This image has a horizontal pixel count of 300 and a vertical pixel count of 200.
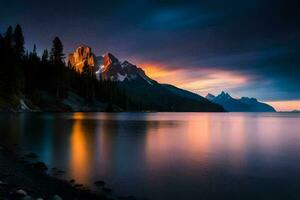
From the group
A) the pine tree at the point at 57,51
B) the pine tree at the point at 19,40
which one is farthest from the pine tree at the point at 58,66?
the pine tree at the point at 19,40

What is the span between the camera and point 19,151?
94.5ft

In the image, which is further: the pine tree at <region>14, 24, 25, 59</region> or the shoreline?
the pine tree at <region>14, 24, 25, 59</region>

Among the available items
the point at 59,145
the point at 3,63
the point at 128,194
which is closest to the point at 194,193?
the point at 128,194

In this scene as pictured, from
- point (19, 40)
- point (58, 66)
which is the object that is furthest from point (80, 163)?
point (58, 66)

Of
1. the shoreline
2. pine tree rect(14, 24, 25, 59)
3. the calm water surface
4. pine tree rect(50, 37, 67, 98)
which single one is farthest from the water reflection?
pine tree rect(50, 37, 67, 98)

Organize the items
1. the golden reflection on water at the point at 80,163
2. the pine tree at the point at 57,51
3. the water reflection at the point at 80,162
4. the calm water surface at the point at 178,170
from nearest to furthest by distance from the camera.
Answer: the calm water surface at the point at 178,170
the golden reflection on water at the point at 80,163
the water reflection at the point at 80,162
the pine tree at the point at 57,51

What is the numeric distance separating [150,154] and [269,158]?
11.5 metres

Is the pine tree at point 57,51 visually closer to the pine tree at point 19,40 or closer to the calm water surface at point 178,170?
the pine tree at point 19,40

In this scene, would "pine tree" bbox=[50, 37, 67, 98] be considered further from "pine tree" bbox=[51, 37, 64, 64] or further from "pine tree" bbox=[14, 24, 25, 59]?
"pine tree" bbox=[14, 24, 25, 59]

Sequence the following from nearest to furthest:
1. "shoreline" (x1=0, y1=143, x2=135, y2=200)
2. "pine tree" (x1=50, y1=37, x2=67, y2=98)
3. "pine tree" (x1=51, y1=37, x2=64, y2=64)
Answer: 1. "shoreline" (x1=0, y1=143, x2=135, y2=200)
2. "pine tree" (x1=50, y1=37, x2=67, y2=98)
3. "pine tree" (x1=51, y1=37, x2=64, y2=64)

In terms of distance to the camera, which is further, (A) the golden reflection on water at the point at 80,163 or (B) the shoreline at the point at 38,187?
(A) the golden reflection on water at the point at 80,163

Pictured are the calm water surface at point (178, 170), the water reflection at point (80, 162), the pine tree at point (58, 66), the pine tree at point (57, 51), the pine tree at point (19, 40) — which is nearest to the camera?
the calm water surface at point (178, 170)

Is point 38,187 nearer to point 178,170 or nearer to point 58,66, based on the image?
point 178,170

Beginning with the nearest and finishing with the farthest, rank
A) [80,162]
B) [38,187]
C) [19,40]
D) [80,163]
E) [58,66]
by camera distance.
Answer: [38,187] < [80,163] < [80,162] < [19,40] < [58,66]
